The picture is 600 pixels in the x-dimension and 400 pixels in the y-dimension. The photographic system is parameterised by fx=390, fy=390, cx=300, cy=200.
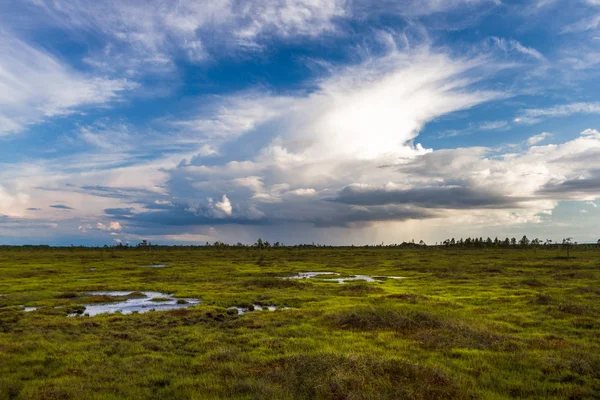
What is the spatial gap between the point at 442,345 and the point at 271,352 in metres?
8.49

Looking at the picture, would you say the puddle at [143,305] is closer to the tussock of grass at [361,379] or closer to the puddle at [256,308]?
the puddle at [256,308]

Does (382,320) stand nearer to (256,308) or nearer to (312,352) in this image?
(312,352)

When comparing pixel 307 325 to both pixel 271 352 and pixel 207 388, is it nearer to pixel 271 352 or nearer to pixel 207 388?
pixel 271 352

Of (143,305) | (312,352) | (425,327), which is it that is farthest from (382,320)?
(143,305)

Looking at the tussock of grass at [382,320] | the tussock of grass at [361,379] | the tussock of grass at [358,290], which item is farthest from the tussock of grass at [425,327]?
the tussock of grass at [358,290]

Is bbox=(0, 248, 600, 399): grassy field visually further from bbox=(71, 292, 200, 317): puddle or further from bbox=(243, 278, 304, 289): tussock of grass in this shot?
bbox=(243, 278, 304, 289): tussock of grass

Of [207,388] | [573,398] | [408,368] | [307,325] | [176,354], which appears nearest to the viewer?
[573,398]

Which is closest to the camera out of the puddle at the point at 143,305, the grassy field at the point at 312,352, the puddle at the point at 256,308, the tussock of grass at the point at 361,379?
the tussock of grass at the point at 361,379

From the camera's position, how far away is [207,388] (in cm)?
1430

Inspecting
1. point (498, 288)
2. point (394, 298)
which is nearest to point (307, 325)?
point (394, 298)

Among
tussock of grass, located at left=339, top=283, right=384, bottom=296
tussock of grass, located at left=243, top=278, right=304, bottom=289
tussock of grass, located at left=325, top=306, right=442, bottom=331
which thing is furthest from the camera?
tussock of grass, located at left=243, top=278, right=304, bottom=289

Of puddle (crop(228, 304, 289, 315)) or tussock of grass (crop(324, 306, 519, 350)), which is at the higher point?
tussock of grass (crop(324, 306, 519, 350))

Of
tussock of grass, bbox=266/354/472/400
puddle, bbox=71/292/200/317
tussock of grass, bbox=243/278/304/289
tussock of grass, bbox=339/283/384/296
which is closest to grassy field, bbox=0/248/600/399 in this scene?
tussock of grass, bbox=266/354/472/400

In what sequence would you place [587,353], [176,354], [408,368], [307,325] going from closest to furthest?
[408,368] → [587,353] → [176,354] → [307,325]
